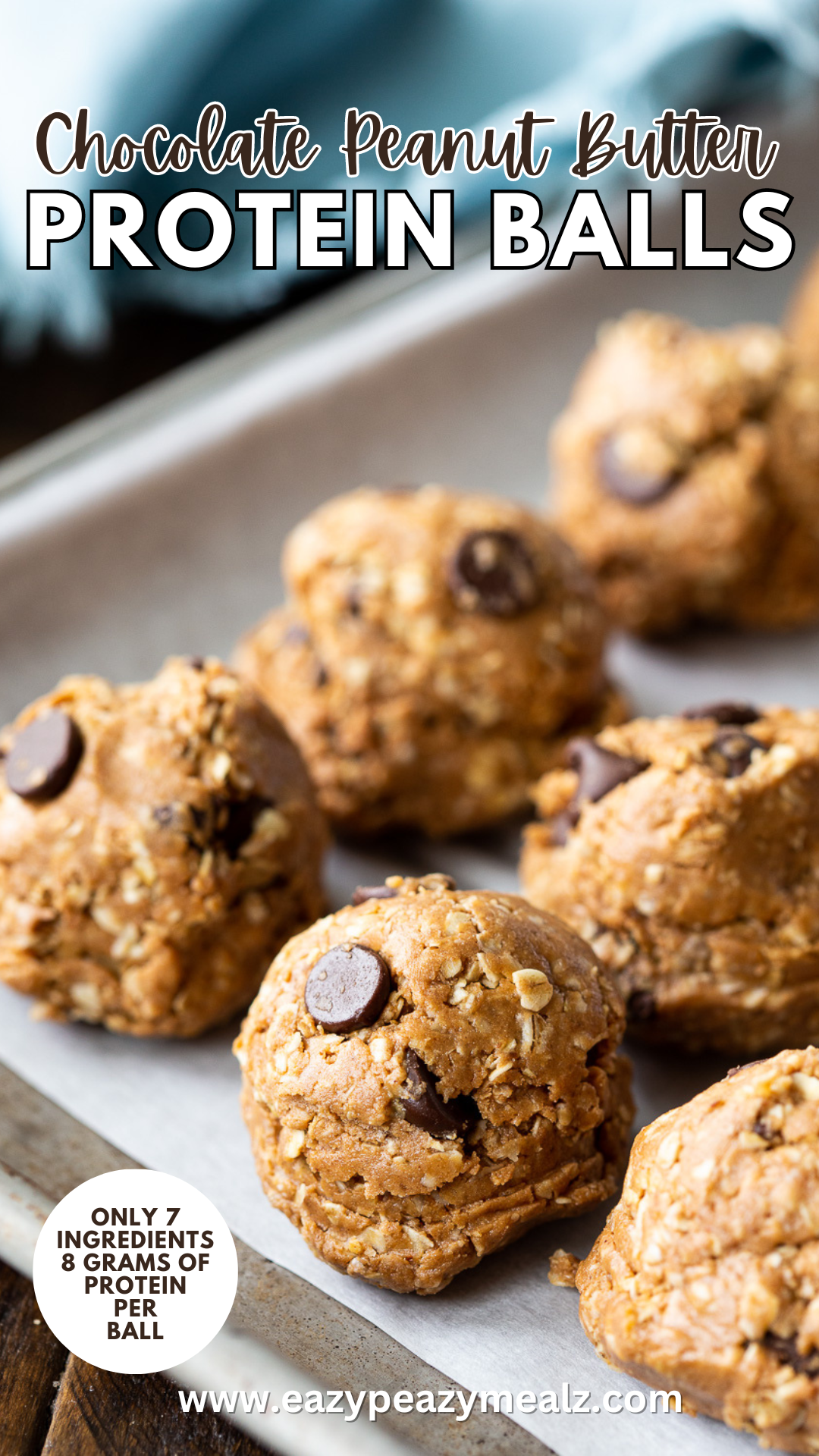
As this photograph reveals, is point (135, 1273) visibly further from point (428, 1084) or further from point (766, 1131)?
point (766, 1131)

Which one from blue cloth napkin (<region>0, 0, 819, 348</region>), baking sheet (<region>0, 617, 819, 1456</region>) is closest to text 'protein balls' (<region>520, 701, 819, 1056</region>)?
baking sheet (<region>0, 617, 819, 1456</region>)

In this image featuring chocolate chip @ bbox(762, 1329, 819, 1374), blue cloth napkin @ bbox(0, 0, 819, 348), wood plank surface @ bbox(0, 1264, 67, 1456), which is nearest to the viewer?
chocolate chip @ bbox(762, 1329, 819, 1374)

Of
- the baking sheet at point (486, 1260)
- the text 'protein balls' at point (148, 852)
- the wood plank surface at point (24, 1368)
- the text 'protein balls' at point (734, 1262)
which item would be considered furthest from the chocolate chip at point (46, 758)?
the text 'protein balls' at point (734, 1262)

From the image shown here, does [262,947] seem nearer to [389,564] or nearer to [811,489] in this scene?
[389,564]

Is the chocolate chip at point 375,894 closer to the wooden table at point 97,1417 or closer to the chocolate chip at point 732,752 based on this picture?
the chocolate chip at point 732,752

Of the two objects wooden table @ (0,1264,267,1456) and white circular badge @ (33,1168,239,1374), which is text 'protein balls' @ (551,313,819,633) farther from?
wooden table @ (0,1264,267,1456)
